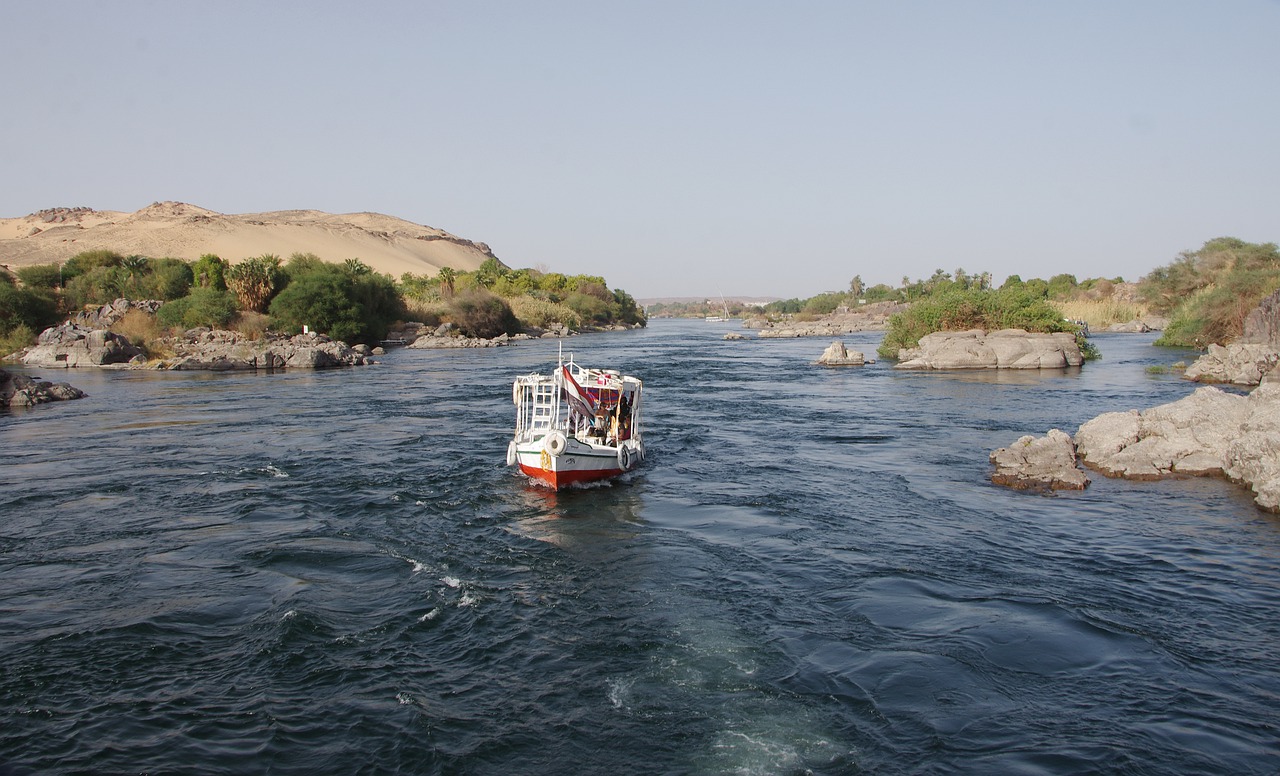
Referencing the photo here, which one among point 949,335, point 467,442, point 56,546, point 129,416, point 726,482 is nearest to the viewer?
point 56,546

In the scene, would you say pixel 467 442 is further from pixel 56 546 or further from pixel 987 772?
pixel 987 772

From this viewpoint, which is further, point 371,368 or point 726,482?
point 371,368

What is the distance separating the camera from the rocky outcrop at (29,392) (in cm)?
3183

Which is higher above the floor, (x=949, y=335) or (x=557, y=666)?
(x=949, y=335)

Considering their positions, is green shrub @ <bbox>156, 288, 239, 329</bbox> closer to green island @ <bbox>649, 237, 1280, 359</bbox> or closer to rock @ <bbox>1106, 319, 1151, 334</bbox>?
green island @ <bbox>649, 237, 1280, 359</bbox>

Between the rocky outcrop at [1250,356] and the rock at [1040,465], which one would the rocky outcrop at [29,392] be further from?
the rocky outcrop at [1250,356]

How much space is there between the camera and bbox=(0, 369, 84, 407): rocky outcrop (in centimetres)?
3183

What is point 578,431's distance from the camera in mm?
19781

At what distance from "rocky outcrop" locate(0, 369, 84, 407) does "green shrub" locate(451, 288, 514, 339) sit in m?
47.8

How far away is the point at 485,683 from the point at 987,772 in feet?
17.5

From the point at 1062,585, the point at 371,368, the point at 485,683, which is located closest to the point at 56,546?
the point at 485,683

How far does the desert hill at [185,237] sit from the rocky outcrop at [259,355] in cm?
7604

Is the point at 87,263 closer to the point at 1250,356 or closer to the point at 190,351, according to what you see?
the point at 190,351

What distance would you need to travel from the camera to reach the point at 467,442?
24672mm
